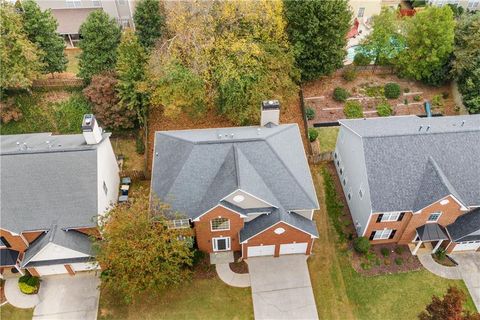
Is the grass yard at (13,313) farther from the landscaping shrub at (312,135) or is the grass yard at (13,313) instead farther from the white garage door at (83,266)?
the landscaping shrub at (312,135)

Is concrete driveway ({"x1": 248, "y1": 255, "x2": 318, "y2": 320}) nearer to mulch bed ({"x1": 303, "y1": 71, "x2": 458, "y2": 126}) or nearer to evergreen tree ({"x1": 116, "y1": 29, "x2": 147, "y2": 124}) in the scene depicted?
mulch bed ({"x1": 303, "y1": 71, "x2": 458, "y2": 126})

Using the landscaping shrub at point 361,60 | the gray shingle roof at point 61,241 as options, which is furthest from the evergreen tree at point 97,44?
the landscaping shrub at point 361,60

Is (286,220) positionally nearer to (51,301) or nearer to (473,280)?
(473,280)

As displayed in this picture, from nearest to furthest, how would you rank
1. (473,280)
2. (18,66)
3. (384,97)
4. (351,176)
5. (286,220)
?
(286,220)
(473,280)
(351,176)
(18,66)
(384,97)

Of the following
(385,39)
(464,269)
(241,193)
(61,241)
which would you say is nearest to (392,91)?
(385,39)

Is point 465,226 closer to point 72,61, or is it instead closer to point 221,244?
point 221,244

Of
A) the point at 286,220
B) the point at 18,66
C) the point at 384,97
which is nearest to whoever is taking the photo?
the point at 286,220

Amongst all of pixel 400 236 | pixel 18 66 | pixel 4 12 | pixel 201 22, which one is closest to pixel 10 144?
pixel 18 66
